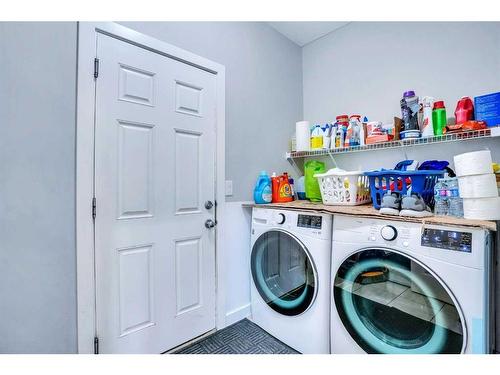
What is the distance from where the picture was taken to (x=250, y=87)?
6.63ft

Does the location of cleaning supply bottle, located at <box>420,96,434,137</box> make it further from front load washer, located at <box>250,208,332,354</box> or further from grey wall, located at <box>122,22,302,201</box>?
grey wall, located at <box>122,22,302,201</box>

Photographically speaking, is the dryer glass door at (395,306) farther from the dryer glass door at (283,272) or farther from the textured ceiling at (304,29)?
the textured ceiling at (304,29)

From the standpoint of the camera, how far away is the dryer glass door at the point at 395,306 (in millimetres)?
1047

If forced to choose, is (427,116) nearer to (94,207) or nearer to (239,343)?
(239,343)

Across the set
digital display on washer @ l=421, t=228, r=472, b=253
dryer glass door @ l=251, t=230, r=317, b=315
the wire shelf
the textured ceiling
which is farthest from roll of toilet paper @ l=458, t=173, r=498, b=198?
the textured ceiling

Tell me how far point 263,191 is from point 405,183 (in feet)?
3.13

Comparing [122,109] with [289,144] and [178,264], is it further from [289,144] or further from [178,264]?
[289,144]

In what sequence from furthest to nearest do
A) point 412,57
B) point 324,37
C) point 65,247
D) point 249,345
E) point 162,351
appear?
point 324,37
point 412,57
point 249,345
point 162,351
point 65,247

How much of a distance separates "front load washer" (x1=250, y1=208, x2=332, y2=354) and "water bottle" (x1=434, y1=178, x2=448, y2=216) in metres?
0.54

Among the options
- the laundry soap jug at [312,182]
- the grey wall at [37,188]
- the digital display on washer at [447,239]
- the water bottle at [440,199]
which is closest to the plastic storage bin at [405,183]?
the water bottle at [440,199]

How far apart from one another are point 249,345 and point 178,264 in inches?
29.1

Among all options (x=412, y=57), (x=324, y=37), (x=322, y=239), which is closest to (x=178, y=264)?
(x=322, y=239)

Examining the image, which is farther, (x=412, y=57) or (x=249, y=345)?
(x=412, y=57)

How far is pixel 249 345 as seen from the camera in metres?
1.64
